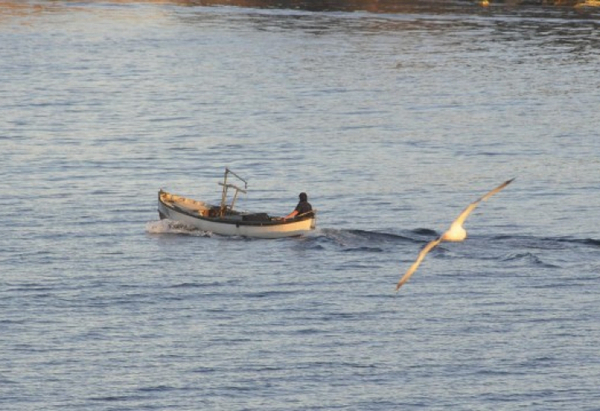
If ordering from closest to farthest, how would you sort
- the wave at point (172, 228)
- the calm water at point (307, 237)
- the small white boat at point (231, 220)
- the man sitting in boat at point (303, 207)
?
the calm water at point (307, 237), the man sitting in boat at point (303, 207), the small white boat at point (231, 220), the wave at point (172, 228)

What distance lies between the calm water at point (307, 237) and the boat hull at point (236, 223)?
2.36 ft

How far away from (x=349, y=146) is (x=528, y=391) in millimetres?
53715

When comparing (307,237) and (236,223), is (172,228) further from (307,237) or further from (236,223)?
(307,237)

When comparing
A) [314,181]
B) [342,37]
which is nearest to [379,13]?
[342,37]

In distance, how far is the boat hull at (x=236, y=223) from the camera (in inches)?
3004

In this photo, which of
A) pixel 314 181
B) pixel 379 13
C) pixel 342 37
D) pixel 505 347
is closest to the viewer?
pixel 505 347

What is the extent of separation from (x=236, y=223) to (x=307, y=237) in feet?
13.4

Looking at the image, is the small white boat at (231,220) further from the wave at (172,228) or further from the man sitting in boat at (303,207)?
the wave at (172,228)

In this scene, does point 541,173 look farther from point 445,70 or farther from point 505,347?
point 445,70

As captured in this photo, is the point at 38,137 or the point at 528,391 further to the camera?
the point at 38,137

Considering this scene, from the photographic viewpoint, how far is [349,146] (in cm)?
10956

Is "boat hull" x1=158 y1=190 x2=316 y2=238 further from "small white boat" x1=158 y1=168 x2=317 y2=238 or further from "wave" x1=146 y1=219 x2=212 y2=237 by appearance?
"wave" x1=146 y1=219 x2=212 y2=237

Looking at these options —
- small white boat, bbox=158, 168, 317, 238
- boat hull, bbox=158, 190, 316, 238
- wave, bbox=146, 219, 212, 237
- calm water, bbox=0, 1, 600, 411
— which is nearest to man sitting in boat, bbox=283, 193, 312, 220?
small white boat, bbox=158, 168, 317, 238

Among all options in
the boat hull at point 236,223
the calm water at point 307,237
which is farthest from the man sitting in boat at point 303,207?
the calm water at point 307,237
